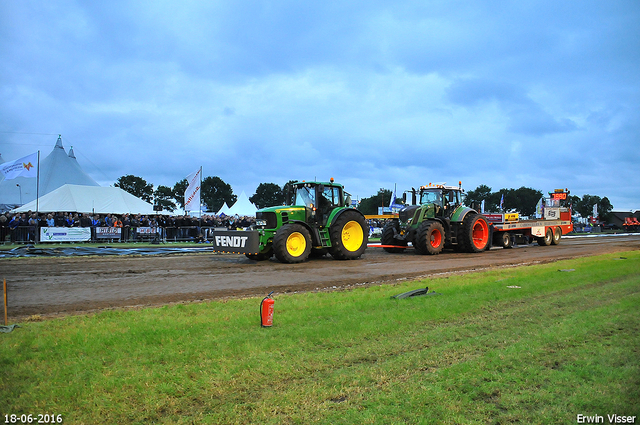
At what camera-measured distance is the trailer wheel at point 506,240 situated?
21189 mm

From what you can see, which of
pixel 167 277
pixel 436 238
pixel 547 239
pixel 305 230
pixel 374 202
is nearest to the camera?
pixel 167 277

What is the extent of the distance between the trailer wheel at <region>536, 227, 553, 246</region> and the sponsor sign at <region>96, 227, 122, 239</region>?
77.3 ft

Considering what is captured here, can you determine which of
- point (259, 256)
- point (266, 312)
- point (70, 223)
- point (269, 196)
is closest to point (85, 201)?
point (70, 223)

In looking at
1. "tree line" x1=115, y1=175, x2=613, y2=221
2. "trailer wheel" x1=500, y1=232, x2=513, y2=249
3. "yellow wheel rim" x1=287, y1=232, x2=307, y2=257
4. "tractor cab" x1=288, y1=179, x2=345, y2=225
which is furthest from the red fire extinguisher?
"tree line" x1=115, y1=175, x2=613, y2=221

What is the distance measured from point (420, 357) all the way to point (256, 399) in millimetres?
1795

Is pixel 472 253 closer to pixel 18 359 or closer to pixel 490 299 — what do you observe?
pixel 490 299

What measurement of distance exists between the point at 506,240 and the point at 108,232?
2108 cm

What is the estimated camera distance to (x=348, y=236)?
14875 mm

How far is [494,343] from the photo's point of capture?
4.77m

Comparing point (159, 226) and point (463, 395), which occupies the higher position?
point (159, 226)

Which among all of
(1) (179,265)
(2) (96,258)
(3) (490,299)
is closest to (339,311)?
(3) (490,299)

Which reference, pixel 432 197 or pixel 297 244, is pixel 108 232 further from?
pixel 432 197

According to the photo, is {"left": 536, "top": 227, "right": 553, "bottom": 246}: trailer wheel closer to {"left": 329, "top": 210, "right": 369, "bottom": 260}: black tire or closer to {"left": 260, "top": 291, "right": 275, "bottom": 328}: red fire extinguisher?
{"left": 329, "top": 210, "right": 369, "bottom": 260}: black tire

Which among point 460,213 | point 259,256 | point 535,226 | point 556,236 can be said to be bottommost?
point 259,256
